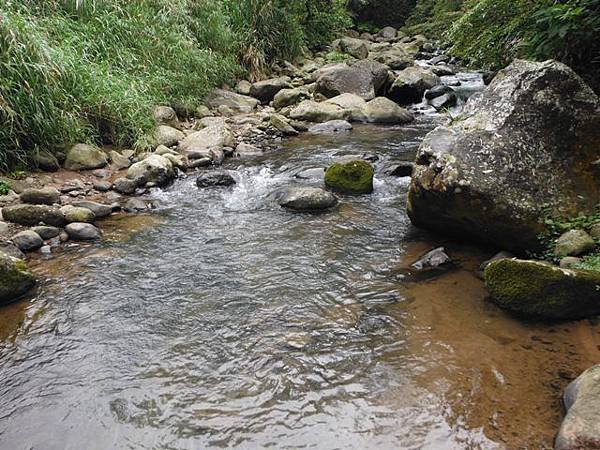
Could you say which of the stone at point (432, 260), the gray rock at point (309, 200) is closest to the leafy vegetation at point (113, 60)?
the gray rock at point (309, 200)

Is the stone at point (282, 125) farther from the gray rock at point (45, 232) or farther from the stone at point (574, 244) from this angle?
the stone at point (574, 244)

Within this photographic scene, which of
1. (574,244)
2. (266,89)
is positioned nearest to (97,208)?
(574,244)

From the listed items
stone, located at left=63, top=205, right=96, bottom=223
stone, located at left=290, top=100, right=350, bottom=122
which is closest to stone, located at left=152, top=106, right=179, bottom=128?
Answer: stone, located at left=290, top=100, right=350, bottom=122

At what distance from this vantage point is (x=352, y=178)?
598 cm

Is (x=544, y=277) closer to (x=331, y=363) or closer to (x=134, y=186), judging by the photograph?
(x=331, y=363)

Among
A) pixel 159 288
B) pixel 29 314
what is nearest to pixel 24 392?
pixel 29 314

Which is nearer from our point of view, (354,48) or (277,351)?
(277,351)

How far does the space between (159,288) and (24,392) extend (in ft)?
4.31

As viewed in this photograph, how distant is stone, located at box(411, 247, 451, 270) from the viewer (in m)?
4.01

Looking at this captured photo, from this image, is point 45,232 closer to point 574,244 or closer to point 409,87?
point 574,244

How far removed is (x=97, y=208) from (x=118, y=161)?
169 centimetres

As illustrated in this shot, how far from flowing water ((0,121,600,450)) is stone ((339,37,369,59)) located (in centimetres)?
1237

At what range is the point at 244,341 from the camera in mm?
3229

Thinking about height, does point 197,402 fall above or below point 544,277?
below
